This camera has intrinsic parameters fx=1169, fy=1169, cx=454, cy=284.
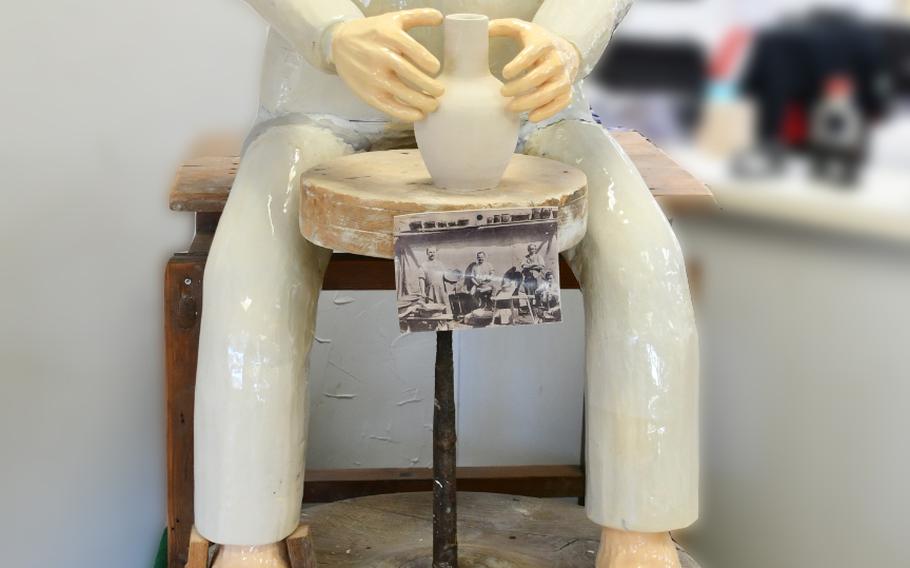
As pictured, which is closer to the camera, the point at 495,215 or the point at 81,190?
the point at 495,215

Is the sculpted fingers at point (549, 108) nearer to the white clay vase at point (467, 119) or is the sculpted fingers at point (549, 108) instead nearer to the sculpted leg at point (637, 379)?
the white clay vase at point (467, 119)

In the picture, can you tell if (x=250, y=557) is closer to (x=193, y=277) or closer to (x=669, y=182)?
(x=193, y=277)

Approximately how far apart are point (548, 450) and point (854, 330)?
698 millimetres

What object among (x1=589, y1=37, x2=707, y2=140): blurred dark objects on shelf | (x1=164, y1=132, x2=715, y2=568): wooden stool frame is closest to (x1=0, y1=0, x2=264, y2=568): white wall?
(x1=164, y1=132, x2=715, y2=568): wooden stool frame

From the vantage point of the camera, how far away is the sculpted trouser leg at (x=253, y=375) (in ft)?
4.20

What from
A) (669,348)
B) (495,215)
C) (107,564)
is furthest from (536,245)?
(107,564)

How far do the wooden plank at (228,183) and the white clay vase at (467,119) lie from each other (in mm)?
453

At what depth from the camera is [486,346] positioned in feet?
7.29

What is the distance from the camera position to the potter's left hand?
1181 mm

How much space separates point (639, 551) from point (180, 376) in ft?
2.05

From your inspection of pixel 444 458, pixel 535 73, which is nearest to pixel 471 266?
pixel 535 73

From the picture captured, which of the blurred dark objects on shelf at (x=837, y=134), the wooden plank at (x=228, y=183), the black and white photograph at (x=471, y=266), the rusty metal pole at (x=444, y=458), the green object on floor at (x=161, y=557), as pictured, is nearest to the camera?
the black and white photograph at (x=471, y=266)

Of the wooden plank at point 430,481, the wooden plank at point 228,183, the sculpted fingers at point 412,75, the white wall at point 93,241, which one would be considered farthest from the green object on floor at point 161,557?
the sculpted fingers at point 412,75

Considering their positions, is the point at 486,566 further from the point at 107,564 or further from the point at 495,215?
the point at 107,564
